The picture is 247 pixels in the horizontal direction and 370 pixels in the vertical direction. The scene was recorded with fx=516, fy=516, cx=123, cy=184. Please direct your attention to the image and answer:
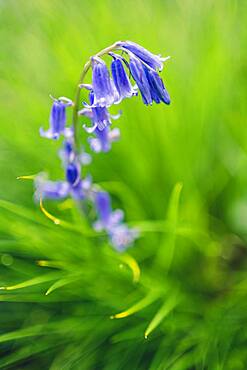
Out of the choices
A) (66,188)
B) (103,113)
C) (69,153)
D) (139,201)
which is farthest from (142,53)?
(139,201)

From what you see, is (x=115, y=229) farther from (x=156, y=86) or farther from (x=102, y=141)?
(x=156, y=86)

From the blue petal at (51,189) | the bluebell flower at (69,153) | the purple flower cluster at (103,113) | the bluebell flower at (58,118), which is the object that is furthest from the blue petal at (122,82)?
the blue petal at (51,189)

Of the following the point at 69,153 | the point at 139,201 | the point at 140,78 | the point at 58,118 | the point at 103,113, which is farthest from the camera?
the point at 139,201

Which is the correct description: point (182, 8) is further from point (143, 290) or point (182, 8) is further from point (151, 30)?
point (143, 290)

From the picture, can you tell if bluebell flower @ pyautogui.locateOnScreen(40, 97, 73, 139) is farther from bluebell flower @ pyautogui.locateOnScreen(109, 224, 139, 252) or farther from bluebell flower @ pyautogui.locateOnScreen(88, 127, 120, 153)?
bluebell flower @ pyautogui.locateOnScreen(109, 224, 139, 252)

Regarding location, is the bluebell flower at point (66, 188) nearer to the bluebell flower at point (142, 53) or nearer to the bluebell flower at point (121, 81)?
the bluebell flower at point (121, 81)

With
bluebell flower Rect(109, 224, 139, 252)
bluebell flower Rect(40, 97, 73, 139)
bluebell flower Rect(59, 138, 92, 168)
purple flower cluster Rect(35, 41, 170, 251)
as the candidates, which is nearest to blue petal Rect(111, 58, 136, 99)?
purple flower cluster Rect(35, 41, 170, 251)
